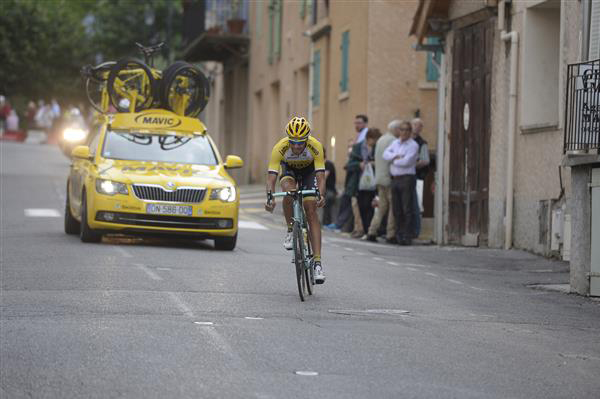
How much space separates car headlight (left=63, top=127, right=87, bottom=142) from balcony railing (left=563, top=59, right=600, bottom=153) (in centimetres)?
3766

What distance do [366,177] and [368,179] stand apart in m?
0.05

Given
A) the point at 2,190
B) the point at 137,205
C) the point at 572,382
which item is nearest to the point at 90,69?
the point at 137,205

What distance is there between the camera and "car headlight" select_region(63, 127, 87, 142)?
2050 inches

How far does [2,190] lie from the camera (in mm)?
32156

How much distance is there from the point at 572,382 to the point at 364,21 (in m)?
21.4

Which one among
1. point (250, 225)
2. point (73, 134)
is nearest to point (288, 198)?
point (250, 225)

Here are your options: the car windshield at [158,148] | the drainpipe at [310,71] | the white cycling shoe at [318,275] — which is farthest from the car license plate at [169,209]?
the drainpipe at [310,71]

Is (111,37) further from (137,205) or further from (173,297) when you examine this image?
(173,297)

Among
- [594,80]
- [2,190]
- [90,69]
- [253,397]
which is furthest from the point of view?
[2,190]

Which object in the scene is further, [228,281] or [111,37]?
[111,37]

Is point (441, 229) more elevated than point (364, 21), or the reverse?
point (364, 21)

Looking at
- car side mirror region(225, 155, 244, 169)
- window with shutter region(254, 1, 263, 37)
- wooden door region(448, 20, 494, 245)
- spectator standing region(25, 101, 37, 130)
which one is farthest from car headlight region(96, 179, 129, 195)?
spectator standing region(25, 101, 37, 130)

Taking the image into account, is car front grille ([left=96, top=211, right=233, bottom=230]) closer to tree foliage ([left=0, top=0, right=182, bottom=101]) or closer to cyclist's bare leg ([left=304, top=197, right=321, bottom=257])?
cyclist's bare leg ([left=304, top=197, right=321, bottom=257])

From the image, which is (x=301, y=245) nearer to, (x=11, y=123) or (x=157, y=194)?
(x=157, y=194)
